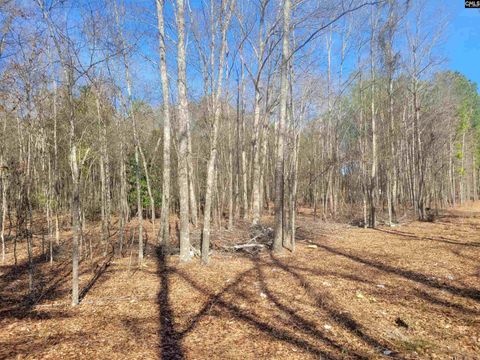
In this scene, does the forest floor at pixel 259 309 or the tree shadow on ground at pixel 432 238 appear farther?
the tree shadow on ground at pixel 432 238

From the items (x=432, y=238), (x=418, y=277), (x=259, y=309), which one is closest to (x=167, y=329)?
(x=259, y=309)

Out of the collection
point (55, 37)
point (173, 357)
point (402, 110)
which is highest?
point (402, 110)

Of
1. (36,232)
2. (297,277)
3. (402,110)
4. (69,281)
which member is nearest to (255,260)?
(297,277)

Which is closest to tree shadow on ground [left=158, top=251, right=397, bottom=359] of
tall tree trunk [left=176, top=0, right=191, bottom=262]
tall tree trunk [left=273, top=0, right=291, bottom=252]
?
tall tree trunk [left=176, top=0, right=191, bottom=262]

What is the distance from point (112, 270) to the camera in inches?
327

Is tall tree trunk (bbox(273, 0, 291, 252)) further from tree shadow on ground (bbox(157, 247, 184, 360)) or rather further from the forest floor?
tree shadow on ground (bbox(157, 247, 184, 360))

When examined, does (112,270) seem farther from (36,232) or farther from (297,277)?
(36,232)

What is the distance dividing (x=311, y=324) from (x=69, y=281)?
18.7ft

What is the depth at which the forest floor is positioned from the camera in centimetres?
402

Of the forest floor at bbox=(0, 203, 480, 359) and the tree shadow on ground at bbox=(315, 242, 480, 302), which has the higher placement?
the tree shadow on ground at bbox=(315, 242, 480, 302)

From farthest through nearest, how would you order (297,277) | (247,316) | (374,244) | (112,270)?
(374,244) < (112,270) < (297,277) < (247,316)

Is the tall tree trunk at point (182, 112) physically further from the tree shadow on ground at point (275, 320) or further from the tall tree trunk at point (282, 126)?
the tall tree trunk at point (282, 126)

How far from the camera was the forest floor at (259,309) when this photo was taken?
4.02m

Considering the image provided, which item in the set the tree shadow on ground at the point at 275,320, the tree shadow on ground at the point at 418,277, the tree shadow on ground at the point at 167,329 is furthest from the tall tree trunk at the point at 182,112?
the tree shadow on ground at the point at 418,277
